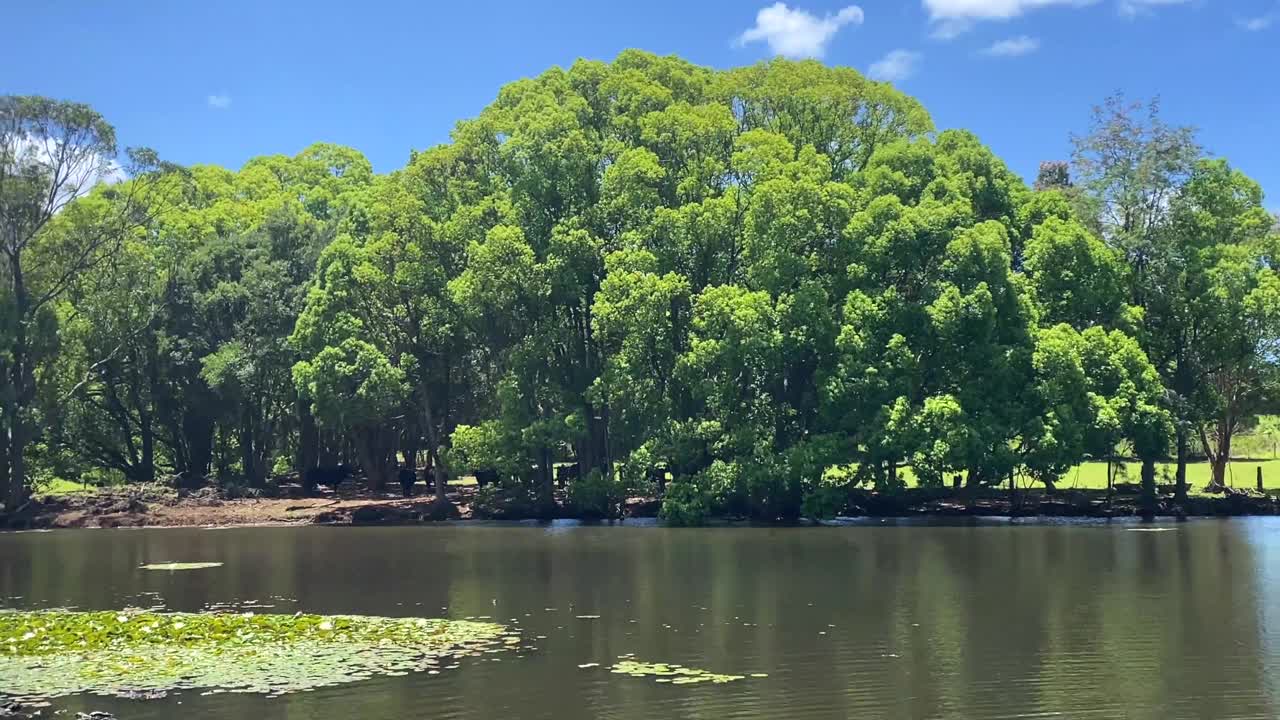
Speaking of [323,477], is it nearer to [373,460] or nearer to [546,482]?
[373,460]

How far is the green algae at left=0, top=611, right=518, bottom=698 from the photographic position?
57.1 feet

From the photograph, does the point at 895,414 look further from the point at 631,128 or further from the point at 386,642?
the point at 386,642

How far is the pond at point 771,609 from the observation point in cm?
1609

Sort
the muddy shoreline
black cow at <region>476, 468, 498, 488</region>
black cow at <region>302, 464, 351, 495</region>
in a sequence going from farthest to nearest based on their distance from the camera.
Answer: black cow at <region>302, 464, 351, 495</region>
black cow at <region>476, 468, 498, 488</region>
the muddy shoreline

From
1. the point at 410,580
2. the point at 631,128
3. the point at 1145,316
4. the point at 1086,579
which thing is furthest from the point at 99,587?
the point at 1145,316

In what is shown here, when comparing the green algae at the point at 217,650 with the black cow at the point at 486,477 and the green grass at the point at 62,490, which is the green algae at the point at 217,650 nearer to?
the green grass at the point at 62,490

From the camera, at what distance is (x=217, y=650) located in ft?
64.4

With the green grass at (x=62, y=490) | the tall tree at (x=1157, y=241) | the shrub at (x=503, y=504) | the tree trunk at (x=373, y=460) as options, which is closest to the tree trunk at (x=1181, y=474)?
the tall tree at (x=1157, y=241)

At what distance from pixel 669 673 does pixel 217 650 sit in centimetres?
731

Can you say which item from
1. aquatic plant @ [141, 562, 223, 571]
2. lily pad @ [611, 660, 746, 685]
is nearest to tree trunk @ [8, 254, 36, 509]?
aquatic plant @ [141, 562, 223, 571]

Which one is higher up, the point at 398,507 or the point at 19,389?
the point at 19,389

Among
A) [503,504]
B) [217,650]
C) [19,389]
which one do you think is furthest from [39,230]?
[217,650]

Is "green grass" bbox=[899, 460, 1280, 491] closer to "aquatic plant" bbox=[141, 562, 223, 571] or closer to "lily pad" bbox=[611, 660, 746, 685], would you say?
"aquatic plant" bbox=[141, 562, 223, 571]

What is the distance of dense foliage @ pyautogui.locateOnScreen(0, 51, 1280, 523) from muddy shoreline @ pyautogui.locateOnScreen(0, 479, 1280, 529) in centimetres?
167
